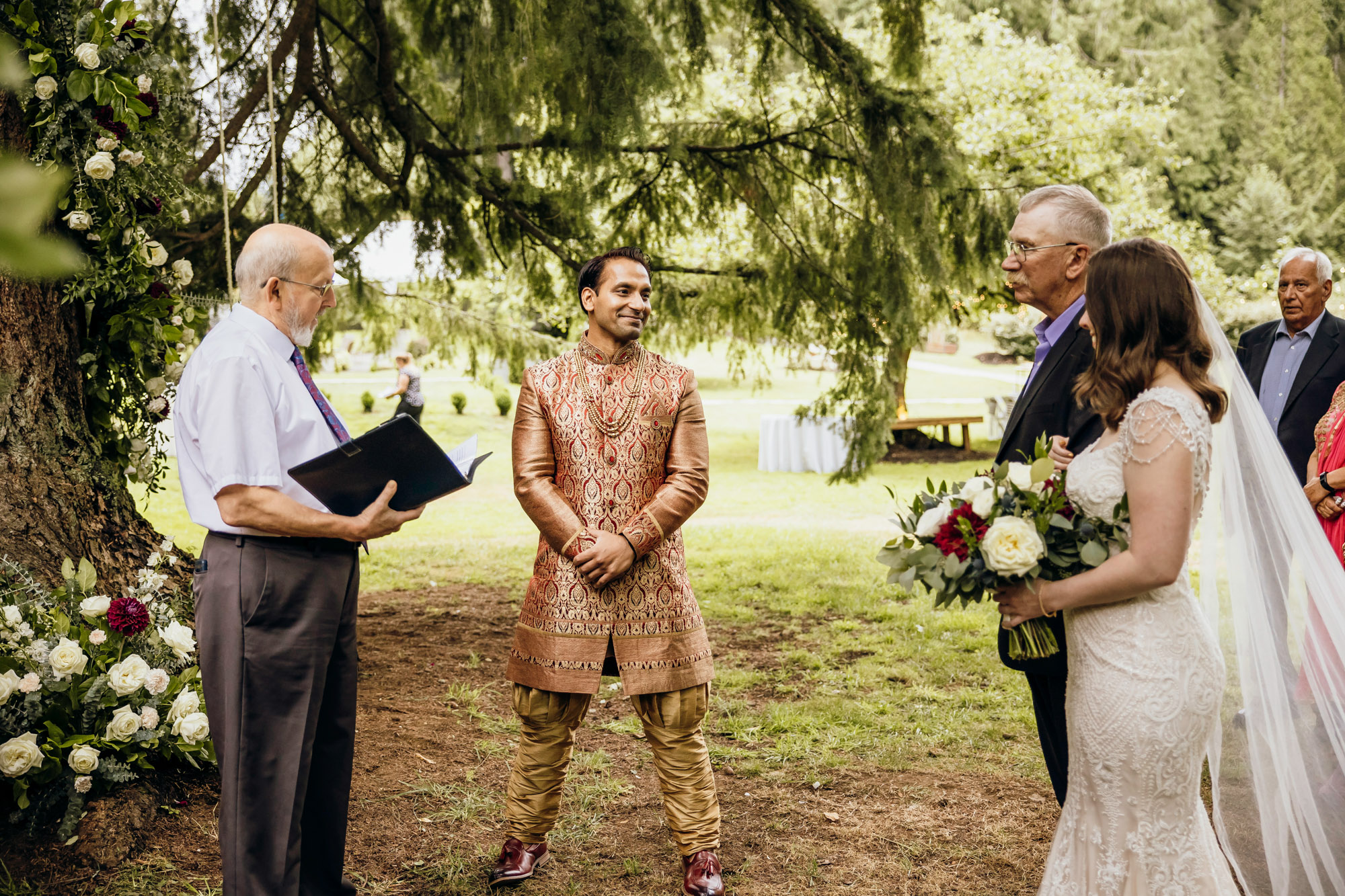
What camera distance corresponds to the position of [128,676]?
9.93 ft

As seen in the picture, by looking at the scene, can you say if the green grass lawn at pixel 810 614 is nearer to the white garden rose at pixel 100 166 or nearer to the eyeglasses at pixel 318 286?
the white garden rose at pixel 100 166

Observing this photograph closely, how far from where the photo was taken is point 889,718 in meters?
4.79

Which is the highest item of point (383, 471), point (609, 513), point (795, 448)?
point (383, 471)

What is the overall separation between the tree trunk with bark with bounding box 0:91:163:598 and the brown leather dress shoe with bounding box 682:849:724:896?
2.38m

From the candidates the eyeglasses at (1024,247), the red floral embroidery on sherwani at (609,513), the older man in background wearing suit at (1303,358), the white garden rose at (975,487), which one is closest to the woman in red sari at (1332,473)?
the older man in background wearing suit at (1303,358)

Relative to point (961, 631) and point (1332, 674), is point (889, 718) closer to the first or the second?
point (961, 631)

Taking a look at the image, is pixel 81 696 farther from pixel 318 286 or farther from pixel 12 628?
pixel 318 286

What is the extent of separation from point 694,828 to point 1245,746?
161 centimetres

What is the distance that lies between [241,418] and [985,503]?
1.72 meters

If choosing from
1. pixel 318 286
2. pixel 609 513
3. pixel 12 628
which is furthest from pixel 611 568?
pixel 12 628

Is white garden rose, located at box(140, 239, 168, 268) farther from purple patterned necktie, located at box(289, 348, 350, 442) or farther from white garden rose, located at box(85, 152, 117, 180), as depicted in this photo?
purple patterned necktie, located at box(289, 348, 350, 442)

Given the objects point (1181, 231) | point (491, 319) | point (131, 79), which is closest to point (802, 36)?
point (491, 319)

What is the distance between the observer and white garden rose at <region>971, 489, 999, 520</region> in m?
2.24

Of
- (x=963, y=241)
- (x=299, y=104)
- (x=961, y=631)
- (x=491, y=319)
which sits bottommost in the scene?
(x=961, y=631)
